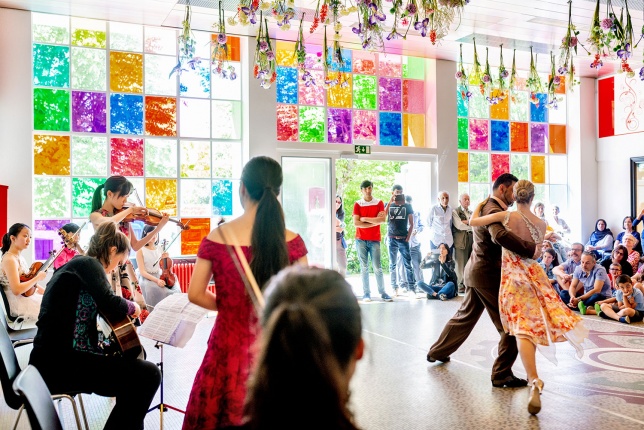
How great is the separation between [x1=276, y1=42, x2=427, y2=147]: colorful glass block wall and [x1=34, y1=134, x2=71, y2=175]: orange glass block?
3.05m

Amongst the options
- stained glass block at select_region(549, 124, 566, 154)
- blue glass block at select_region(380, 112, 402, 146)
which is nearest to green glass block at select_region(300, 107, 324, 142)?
blue glass block at select_region(380, 112, 402, 146)

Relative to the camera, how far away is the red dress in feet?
7.24

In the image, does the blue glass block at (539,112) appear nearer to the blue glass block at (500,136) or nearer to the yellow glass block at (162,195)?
the blue glass block at (500,136)

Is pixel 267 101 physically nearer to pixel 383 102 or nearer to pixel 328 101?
pixel 328 101

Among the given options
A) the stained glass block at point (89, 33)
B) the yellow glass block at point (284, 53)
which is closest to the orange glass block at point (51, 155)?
the stained glass block at point (89, 33)

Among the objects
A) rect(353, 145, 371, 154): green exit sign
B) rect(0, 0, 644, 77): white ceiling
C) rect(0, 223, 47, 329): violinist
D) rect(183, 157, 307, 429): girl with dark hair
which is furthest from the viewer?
rect(353, 145, 371, 154): green exit sign

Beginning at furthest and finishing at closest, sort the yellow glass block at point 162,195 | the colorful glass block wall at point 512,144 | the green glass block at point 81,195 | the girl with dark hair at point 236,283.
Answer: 1. the colorful glass block wall at point 512,144
2. the yellow glass block at point 162,195
3. the green glass block at point 81,195
4. the girl with dark hair at point 236,283

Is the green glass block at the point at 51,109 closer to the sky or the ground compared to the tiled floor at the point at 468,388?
closer to the sky

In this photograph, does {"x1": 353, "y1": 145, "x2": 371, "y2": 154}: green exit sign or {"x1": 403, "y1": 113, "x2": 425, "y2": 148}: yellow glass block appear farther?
{"x1": 403, "y1": 113, "x2": 425, "y2": 148}: yellow glass block

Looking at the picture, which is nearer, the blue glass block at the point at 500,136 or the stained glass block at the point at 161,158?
the stained glass block at the point at 161,158

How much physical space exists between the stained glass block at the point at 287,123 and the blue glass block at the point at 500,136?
3.94 m

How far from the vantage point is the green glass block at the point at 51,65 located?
8031 millimetres

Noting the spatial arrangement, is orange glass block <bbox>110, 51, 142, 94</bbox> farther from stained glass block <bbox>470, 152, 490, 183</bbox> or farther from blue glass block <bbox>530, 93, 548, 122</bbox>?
blue glass block <bbox>530, 93, 548, 122</bbox>

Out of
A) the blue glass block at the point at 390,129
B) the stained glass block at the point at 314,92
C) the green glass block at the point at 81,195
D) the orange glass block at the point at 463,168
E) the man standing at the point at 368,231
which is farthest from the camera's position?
the orange glass block at the point at 463,168
